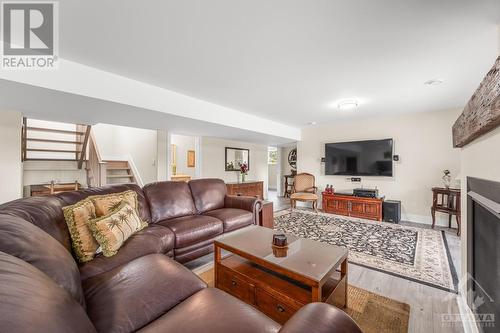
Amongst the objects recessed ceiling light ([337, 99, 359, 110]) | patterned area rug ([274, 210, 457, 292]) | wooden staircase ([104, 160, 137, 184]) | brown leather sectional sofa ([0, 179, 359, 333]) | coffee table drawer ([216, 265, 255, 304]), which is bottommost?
patterned area rug ([274, 210, 457, 292])

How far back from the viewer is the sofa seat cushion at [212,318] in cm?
88

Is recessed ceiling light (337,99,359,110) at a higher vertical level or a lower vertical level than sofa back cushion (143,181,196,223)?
higher

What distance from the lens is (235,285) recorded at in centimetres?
170

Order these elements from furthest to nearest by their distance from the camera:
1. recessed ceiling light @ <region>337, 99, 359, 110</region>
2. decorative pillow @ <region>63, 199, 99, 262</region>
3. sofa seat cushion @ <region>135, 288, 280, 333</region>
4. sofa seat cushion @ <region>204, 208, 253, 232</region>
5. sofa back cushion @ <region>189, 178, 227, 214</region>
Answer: recessed ceiling light @ <region>337, 99, 359, 110</region> → sofa back cushion @ <region>189, 178, 227, 214</region> → sofa seat cushion @ <region>204, 208, 253, 232</region> → decorative pillow @ <region>63, 199, 99, 262</region> → sofa seat cushion @ <region>135, 288, 280, 333</region>

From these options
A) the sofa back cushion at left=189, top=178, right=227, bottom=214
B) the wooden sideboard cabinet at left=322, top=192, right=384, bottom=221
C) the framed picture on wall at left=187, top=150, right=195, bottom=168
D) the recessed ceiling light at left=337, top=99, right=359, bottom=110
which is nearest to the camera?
the sofa back cushion at left=189, top=178, right=227, bottom=214

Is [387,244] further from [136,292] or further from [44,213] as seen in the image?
[44,213]

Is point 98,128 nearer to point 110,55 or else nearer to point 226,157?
point 226,157

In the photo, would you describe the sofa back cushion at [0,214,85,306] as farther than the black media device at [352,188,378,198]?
No

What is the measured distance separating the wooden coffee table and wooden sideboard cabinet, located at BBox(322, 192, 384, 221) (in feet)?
9.77

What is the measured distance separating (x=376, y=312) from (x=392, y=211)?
302cm

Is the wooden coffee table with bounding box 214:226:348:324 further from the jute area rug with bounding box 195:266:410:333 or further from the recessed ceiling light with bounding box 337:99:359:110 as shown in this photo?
the recessed ceiling light with bounding box 337:99:359:110

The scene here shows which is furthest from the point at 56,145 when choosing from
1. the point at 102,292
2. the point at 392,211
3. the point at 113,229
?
the point at 392,211

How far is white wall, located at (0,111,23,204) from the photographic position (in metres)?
2.88

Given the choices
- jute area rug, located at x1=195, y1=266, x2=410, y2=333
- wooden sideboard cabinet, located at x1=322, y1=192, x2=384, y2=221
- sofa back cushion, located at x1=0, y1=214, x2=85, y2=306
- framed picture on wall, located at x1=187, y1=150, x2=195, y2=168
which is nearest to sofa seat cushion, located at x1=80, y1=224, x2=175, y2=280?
sofa back cushion, located at x1=0, y1=214, x2=85, y2=306
